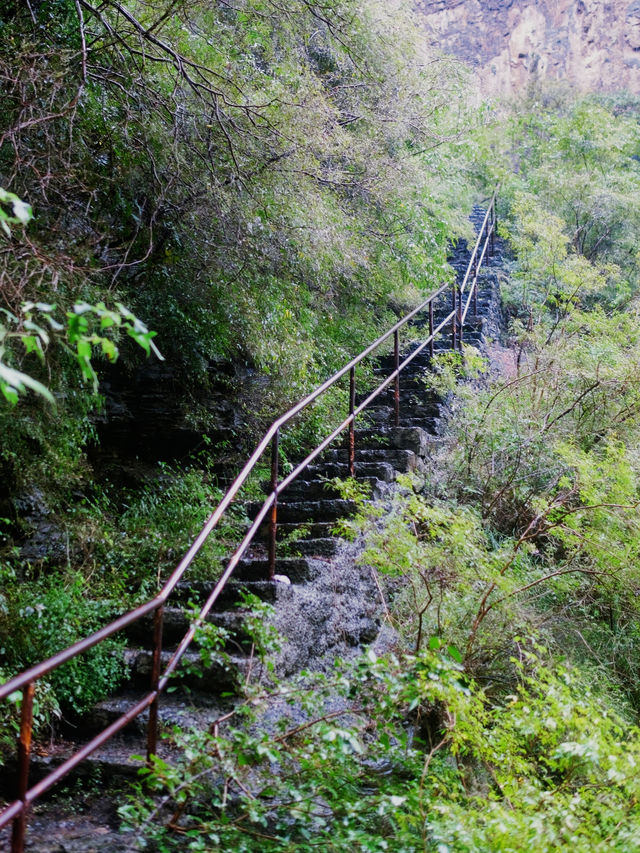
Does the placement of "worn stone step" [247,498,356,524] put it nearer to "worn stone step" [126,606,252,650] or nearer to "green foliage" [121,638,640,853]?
"worn stone step" [126,606,252,650]

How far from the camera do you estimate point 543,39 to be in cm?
2080

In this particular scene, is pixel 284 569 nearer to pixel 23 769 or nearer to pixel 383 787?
pixel 383 787

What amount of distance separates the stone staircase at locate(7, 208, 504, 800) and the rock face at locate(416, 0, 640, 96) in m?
16.1

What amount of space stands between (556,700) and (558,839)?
0.55 meters

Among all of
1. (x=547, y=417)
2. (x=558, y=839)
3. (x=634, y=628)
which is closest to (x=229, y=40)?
(x=547, y=417)

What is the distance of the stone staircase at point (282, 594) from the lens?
3033mm

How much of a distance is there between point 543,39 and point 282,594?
22069mm

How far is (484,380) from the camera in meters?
7.68

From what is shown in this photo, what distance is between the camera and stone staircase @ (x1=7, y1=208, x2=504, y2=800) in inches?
119

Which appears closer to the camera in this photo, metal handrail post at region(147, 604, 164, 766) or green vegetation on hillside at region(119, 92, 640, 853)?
green vegetation on hillside at region(119, 92, 640, 853)

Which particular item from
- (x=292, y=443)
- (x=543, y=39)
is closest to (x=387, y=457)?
(x=292, y=443)

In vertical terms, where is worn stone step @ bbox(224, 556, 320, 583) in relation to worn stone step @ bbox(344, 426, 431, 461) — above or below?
below

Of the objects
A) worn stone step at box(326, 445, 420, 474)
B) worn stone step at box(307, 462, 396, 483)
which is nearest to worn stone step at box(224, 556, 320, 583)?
worn stone step at box(307, 462, 396, 483)

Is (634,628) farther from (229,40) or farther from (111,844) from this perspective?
(229,40)
